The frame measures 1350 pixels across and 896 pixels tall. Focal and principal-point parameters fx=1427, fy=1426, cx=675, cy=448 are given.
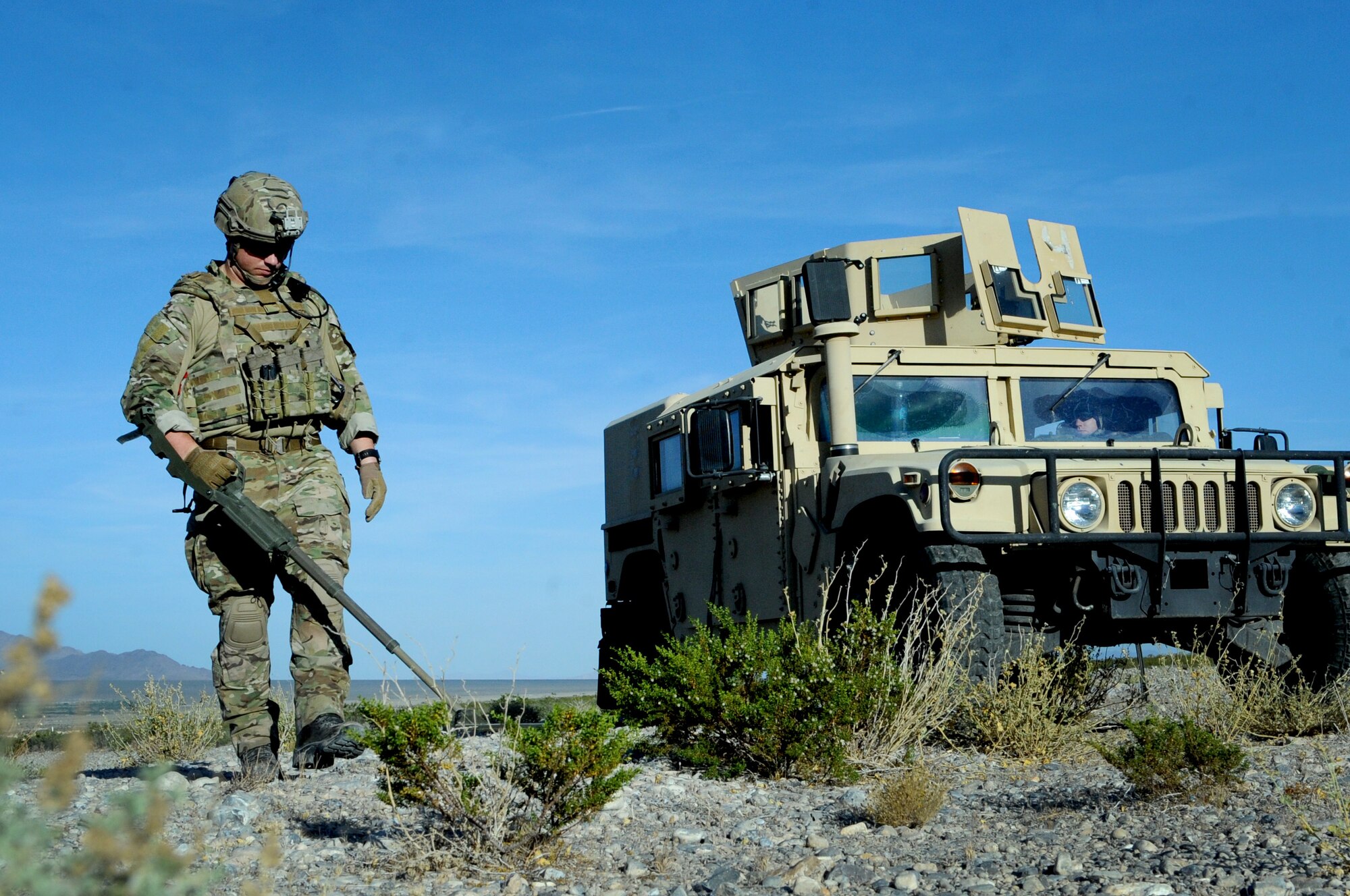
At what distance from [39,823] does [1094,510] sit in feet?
16.9

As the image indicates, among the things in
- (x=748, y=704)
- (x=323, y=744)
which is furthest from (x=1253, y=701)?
(x=323, y=744)

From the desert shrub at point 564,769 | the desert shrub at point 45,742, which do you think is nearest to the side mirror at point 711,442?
the desert shrub at point 564,769

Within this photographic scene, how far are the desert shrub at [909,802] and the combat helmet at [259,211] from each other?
3037mm

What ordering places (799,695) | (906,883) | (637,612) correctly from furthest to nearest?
(637,612), (799,695), (906,883)

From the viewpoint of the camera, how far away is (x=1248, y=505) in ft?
21.5

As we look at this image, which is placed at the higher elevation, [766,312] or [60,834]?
[766,312]

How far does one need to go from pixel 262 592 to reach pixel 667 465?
3.73 m

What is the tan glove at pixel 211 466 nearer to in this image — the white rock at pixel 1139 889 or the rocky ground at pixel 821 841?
the rocky ground at pixel 821 841

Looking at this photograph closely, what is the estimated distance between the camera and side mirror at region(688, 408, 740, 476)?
728 centimetres

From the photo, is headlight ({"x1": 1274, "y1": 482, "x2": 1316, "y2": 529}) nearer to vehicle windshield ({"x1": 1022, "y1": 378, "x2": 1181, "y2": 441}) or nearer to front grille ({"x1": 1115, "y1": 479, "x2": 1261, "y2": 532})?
front grille ({"x1": 1115, "y1": 479, "x2": 1261, "y2": 532})

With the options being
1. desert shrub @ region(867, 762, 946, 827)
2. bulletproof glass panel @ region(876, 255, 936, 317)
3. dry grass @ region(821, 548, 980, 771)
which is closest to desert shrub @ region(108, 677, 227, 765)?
dry grass @ region(821, 548, 980, 771)

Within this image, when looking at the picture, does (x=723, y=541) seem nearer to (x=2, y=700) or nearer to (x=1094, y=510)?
(x=1094, y=510)

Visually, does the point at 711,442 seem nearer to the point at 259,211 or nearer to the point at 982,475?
the point at 982,475

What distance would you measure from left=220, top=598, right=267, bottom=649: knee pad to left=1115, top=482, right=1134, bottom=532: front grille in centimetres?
371
